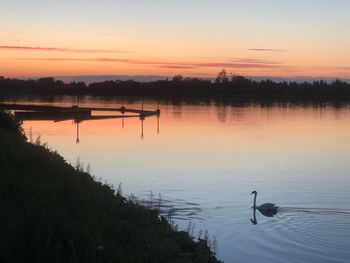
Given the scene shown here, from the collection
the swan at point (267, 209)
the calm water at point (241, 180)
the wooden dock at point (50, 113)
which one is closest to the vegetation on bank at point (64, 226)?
the calm water at point (241, 180)

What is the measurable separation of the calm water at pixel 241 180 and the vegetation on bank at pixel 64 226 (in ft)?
11.7

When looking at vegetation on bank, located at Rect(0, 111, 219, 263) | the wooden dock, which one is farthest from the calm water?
the wooden dock

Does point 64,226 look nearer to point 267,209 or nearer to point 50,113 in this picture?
point 267,209

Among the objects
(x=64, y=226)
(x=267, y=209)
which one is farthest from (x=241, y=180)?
(x=64, y=226)

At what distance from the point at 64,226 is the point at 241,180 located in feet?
62.6

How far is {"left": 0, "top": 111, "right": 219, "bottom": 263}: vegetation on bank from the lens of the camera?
6715mm

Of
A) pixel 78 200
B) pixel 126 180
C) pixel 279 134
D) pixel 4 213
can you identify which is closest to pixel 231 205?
pixel 126 180

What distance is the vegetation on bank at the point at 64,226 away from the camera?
671 centimetres

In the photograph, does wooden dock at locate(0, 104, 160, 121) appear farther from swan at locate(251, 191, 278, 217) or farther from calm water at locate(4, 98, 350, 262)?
swan at locate(251, 191, 278, 217)

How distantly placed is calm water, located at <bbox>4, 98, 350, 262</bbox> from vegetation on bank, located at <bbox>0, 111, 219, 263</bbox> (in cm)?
356

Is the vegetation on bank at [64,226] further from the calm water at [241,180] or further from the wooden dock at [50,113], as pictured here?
the wooden dock at [50,113]

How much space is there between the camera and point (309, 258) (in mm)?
Answer: 13797

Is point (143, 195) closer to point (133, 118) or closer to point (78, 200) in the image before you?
point (78, 200)

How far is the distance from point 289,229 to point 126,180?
33.2 feet
